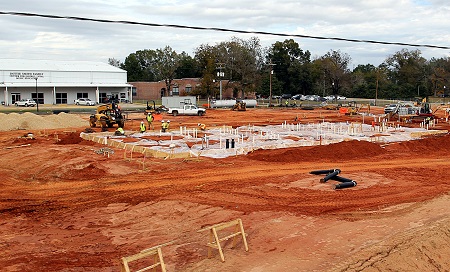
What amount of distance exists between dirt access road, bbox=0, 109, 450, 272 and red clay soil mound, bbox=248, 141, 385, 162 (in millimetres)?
134

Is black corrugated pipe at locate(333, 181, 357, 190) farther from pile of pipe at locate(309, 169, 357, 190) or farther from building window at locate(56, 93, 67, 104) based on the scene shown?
building window at locate(56, 93, 67, 104)

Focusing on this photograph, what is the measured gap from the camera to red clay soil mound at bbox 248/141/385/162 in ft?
84.3

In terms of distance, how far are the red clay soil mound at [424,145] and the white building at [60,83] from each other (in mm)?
61176

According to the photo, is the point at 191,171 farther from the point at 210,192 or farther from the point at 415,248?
the point at 415,248

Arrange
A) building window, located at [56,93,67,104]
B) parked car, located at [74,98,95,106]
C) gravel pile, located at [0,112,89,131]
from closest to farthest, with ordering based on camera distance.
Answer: gravel pile, located at [0,112,89,131] < parked car, located at [74,98,95,106] < building window, located at [56,93,67,104]

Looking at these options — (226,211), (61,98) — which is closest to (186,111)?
(61,98)

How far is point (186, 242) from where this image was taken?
1257 cm

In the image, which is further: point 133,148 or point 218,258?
point 133,148

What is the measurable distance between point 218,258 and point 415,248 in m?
4.70

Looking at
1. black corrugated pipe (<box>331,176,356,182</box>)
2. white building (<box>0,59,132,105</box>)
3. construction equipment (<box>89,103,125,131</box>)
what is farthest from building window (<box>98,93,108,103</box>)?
black corrugated pipe (<box>331,176,356,182</box>)

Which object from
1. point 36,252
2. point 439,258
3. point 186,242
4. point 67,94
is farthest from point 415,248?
point 67,94

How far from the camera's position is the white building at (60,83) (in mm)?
80938

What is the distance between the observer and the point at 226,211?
15.3 m

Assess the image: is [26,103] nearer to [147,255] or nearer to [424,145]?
[424,145]
